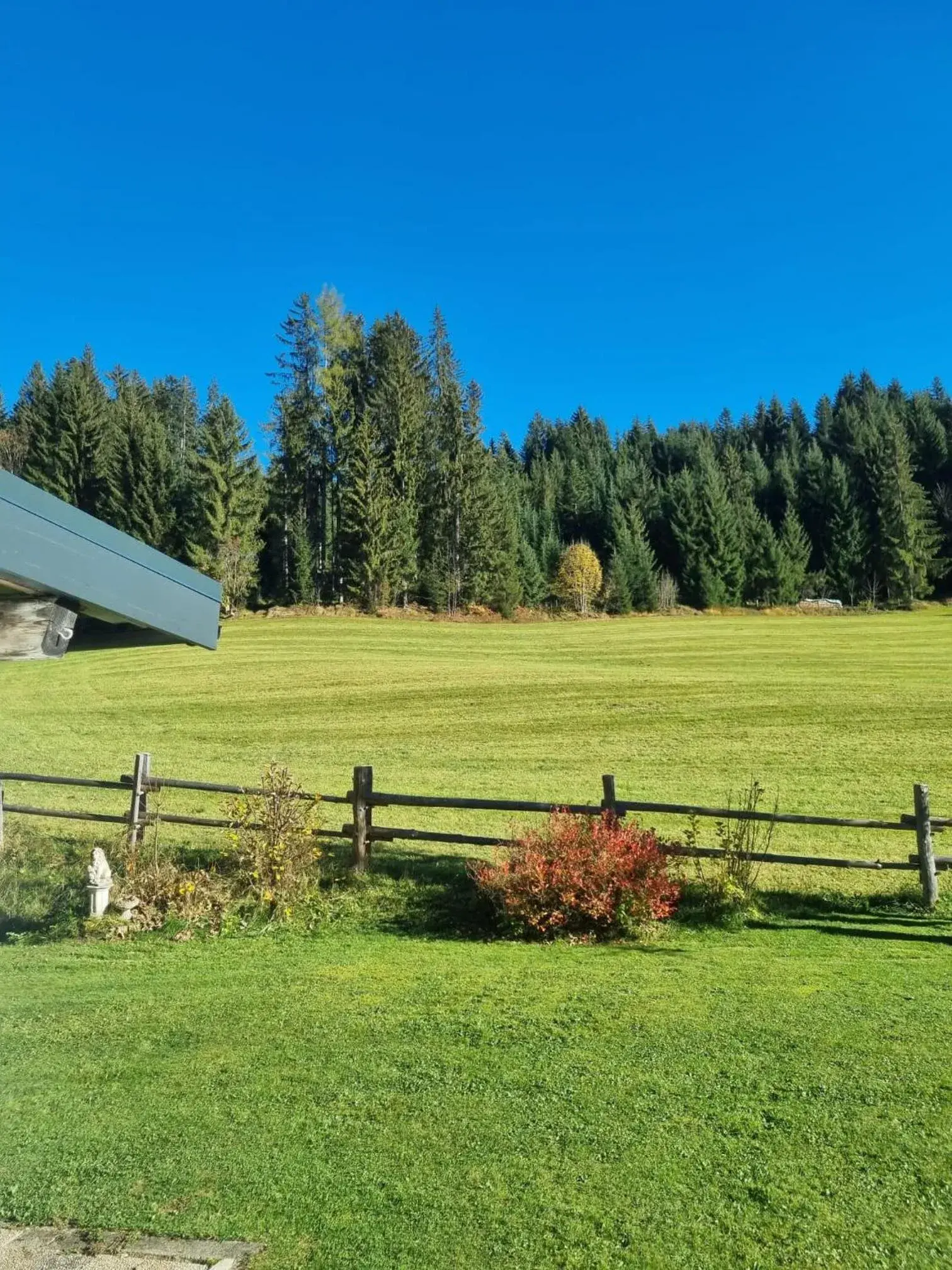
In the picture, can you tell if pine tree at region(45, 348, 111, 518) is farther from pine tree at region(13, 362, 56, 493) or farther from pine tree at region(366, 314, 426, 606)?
pine tree at region(366, 314, 426, 606)

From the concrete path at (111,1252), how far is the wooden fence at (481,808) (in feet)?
20.4

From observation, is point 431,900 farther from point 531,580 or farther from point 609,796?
point 531,580

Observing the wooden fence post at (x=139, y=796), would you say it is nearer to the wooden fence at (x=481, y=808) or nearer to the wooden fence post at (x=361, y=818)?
the wooden fence at (x=481, y=808)

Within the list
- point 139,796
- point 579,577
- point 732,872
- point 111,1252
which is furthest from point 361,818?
point 579,577

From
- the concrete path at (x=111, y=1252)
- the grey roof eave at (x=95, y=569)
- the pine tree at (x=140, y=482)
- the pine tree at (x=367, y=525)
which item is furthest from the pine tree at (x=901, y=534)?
the concrete path at (x=111, y=1252)

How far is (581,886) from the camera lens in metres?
7.91

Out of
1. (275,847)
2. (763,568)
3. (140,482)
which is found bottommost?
(275,847)

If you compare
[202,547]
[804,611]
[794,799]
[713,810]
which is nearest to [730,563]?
[804,611]

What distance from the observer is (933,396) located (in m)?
107

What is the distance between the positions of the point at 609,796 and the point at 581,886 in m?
2.05

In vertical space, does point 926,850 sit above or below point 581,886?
above

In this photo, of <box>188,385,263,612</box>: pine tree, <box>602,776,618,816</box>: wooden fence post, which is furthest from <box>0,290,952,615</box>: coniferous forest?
<box>602,776,618,816</box>: wooden fence post

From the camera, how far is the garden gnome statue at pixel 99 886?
8109 mm

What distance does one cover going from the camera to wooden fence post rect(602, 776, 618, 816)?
961 cm
